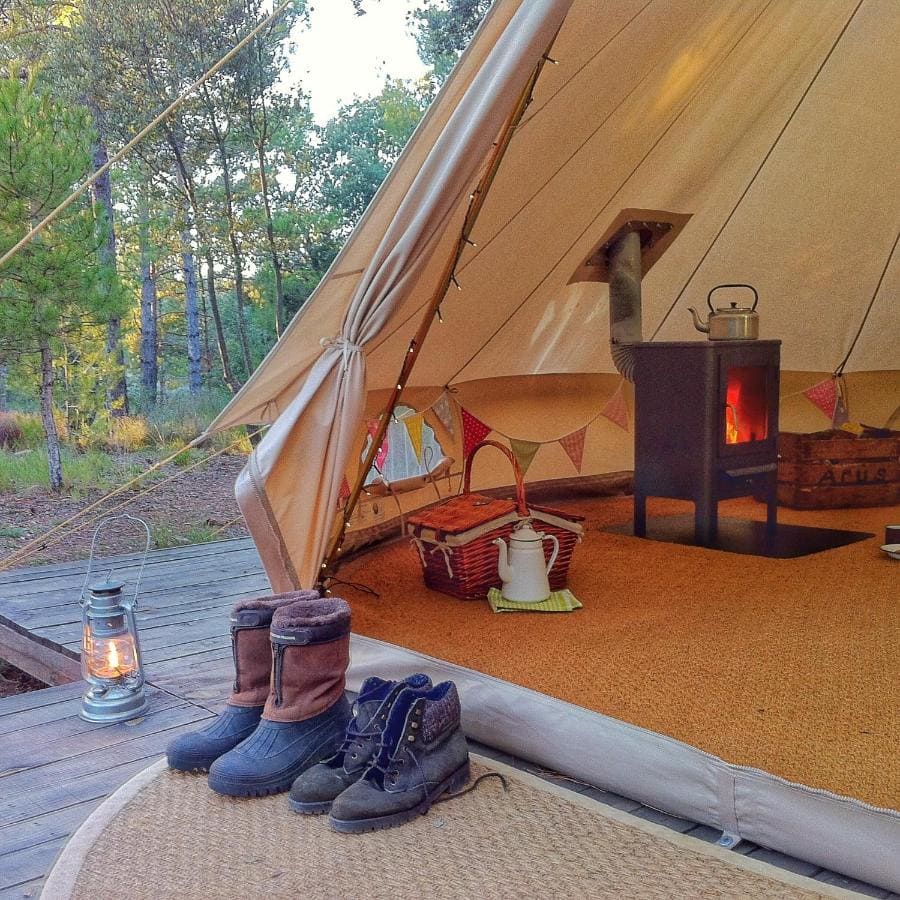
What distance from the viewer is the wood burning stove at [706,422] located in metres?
2.98

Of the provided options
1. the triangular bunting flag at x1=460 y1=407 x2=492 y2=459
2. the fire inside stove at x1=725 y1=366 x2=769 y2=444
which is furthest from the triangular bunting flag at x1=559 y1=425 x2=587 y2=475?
the fire inside stove at x1=725 y1=366 x2=769 y2=444

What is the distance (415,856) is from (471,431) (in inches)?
82.6

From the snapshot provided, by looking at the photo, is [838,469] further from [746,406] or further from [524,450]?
[524,450]

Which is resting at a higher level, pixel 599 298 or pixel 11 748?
pixel 599 298

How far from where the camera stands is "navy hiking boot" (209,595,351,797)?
180 centimetres

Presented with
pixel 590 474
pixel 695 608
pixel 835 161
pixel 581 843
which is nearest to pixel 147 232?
pixel 590 474

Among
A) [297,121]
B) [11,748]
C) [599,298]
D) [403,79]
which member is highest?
[403,79]

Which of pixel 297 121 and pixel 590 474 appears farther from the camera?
pixel 297 121

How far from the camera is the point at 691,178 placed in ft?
10.9

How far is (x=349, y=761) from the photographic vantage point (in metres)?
1.76

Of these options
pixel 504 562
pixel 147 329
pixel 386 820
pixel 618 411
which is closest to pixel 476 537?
pixel 504 562

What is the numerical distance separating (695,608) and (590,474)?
164cm

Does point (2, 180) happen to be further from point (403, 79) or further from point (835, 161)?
point (403, 79)

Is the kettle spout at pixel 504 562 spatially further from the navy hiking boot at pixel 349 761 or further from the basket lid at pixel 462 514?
the navy hiking boot at pixel 349 761
